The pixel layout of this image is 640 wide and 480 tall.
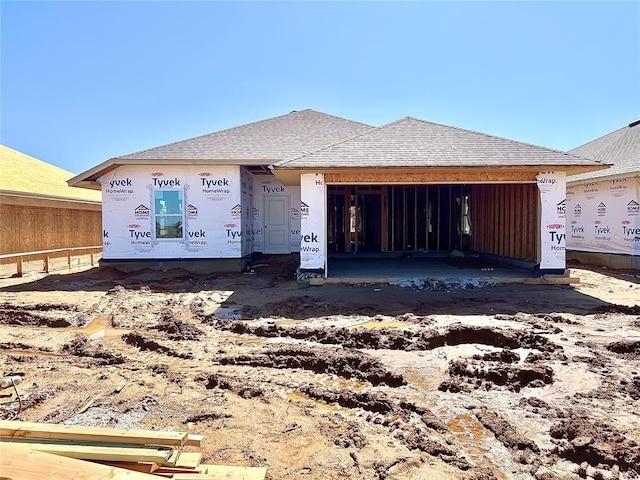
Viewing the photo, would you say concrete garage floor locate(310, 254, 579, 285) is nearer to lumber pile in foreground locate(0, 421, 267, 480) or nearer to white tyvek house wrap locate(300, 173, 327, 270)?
white tyvek house wrap locate(300, 173, 327, 270)

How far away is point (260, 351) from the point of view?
18.9ft

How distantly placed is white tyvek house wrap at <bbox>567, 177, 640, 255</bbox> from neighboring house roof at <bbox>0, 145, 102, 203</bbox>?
20.9m

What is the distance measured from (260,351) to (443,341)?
103 inches

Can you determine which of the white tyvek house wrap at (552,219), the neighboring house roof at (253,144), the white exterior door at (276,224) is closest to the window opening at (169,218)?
the neighboring house roof at (253,144)

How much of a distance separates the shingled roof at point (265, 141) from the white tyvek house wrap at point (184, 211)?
464 mm

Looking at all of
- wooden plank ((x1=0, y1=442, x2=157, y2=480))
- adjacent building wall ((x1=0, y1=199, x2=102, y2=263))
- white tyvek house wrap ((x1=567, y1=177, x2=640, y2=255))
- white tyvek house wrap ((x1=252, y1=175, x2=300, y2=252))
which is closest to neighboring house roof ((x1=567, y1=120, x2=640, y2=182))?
white tyvek house wrap ((x1=567, y1=177, x2=640, y2=255))

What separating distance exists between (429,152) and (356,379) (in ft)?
25.1

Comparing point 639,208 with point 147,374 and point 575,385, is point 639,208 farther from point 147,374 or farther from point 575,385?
point 147,374

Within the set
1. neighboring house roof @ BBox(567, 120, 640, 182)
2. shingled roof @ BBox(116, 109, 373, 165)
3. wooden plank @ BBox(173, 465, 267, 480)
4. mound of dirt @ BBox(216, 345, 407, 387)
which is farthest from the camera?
neighboring house roof @ BBox(567, 120, 640, 182)

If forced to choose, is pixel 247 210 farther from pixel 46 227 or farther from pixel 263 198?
pixel 46 227

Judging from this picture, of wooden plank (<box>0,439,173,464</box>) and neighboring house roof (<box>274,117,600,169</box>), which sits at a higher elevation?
neighboring house roof (<box>274,117,600,169</box>)

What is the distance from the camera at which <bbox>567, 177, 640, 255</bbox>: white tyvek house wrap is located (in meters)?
14.1

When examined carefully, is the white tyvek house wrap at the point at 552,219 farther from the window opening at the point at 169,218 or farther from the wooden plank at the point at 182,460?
the wooden plank at the point at 182,460

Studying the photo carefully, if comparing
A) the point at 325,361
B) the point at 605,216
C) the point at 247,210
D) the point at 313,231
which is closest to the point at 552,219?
the point at 313,231
